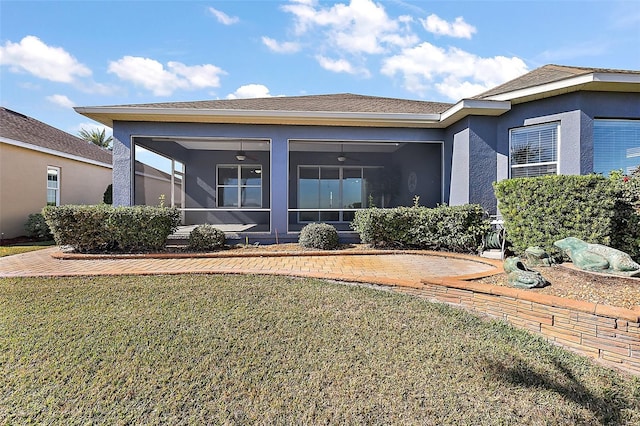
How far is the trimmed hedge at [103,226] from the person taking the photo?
6.62 metres

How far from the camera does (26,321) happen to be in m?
3.30

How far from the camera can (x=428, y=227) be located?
280 inches

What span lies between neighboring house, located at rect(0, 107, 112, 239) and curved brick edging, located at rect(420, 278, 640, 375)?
46.3 feet

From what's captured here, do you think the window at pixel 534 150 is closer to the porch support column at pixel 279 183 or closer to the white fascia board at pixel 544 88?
the white fascia board at pixel 544 88

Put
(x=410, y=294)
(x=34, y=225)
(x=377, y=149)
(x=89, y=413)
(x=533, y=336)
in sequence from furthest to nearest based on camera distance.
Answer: (x=377, y=149)
(x=34, y=225)
(x=410, y=294)
(x=533, y=336)
(x=89, y=413)

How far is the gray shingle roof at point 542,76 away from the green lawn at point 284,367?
6.06m

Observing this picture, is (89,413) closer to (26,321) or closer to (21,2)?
(26,321)

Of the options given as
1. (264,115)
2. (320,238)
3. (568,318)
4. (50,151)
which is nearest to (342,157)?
(264,115)

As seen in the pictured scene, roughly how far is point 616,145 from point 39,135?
1910 cm

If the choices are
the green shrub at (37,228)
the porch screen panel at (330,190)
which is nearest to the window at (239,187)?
the porch screen panel at (330,190)

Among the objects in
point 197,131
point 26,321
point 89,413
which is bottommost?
point 89,413

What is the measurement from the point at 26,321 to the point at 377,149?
36.8ft

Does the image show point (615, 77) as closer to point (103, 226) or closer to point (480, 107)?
point (480, 107)

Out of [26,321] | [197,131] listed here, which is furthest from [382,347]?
[197,131]
